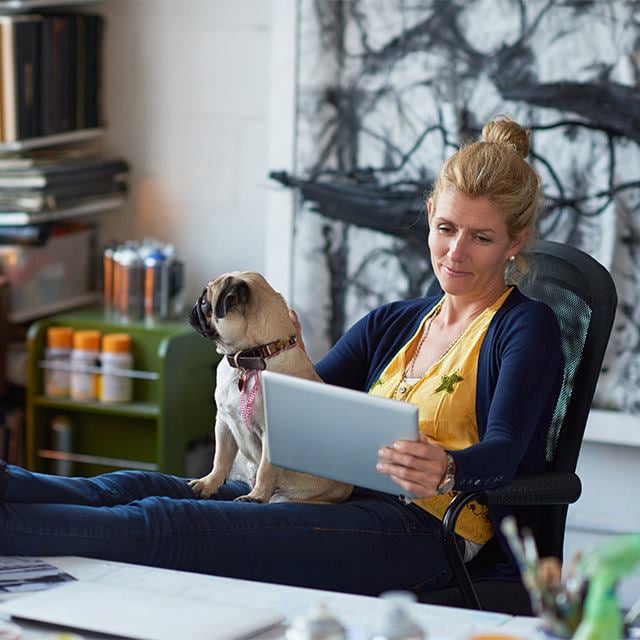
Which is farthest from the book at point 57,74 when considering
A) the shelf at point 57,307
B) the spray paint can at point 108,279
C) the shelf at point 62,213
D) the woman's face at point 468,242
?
the woman's face at point 468,242

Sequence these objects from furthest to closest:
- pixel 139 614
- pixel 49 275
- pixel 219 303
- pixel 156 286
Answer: pixel 49 275, pixel 156 286, pixel 219 303, pixel 139 614

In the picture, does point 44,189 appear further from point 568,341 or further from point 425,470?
point 425,470

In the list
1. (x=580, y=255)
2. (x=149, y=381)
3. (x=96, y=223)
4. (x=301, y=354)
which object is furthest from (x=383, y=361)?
(x=96, y=223)

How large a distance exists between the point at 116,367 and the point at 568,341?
5.10 ft

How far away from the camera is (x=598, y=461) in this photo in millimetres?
3090

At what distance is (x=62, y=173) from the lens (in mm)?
3416

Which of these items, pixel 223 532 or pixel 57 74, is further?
pixel 57 74

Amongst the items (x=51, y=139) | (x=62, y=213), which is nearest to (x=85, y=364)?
(x=62, y=213)

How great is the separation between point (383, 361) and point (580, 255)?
1.28 ft

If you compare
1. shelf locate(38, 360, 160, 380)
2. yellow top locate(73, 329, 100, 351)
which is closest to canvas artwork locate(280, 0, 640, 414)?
shelf locate(38, 360, 160, 380)

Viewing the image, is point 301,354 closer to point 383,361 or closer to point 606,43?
point 383,361

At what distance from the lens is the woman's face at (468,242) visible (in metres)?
2.00

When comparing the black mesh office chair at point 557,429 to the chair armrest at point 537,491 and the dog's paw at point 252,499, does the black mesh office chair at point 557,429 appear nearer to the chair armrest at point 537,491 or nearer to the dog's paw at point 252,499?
the chair armrest at point 537,491

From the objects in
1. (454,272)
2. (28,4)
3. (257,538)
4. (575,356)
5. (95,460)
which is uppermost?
(28,4)
